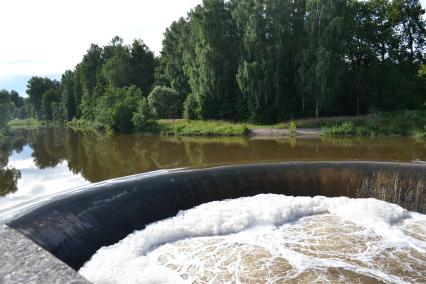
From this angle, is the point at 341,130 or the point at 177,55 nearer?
the point at 341,130

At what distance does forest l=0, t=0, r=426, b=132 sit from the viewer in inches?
1063

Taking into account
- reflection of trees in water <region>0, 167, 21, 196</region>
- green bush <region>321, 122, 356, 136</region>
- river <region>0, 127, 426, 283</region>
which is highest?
green bush <region>321, 122, 356, 136</region>

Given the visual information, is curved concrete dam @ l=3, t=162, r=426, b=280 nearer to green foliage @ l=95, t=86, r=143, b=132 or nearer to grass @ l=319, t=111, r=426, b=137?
grass @ l=319, t=111, r=426, b=137

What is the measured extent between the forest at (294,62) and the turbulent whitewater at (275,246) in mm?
18394

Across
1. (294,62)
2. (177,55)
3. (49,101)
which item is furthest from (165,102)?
(49,101)

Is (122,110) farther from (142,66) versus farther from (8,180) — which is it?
(8,180)

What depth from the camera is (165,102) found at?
118 feet

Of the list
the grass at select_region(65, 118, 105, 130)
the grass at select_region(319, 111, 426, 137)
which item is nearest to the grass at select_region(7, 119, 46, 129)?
the grass at select_region(65, 118, 105, 130)

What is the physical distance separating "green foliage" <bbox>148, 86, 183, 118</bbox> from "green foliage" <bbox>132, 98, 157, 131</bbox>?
225cm

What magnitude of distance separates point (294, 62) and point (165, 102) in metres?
13.0

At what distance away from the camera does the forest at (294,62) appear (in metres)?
27.0

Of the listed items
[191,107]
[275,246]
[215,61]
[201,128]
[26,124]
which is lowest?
[275,246]

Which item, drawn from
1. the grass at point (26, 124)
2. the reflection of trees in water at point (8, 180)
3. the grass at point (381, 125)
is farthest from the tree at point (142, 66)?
the reflection of trees in water at point (8, 180)

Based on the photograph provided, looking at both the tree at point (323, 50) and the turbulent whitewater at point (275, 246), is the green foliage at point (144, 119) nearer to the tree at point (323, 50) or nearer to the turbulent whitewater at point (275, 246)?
the tree at point (323, 50)
